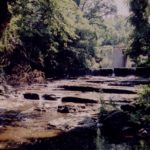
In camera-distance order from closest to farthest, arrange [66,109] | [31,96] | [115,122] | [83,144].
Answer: [83,144] < [115,122] < [66,109] < [31,96]

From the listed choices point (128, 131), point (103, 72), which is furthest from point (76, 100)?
point (103, 72)

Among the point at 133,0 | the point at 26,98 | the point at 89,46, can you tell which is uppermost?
the point at 133,0

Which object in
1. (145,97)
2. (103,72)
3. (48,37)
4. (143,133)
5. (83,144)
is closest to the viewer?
(83,144)

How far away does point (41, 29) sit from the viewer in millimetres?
31141

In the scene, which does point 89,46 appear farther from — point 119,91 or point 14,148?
point 14,148

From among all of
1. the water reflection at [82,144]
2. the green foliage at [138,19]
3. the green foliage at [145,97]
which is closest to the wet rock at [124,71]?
the green foliage at [138,19]

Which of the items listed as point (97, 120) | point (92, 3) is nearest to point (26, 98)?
point (97, 120)

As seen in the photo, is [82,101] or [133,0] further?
[133,0]

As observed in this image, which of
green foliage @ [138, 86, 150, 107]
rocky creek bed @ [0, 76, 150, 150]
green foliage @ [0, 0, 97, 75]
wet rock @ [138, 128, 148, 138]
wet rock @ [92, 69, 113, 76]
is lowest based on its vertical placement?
rocky creek bed @ [0, 76, 150, 150]

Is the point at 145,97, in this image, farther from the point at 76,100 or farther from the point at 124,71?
the point at 124,71

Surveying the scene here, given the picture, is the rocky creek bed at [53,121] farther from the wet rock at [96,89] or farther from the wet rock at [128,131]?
the wet rock at [96,89]

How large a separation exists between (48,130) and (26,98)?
935 centimetres

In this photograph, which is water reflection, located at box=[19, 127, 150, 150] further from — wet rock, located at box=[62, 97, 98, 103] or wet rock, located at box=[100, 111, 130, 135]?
wet rock, located at box=[62, 97, 98, 103]

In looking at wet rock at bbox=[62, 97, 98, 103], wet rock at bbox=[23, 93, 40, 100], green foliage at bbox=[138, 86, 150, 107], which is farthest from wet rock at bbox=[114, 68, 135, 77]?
green foliage at bbox=[138, 86, 150, 107]
